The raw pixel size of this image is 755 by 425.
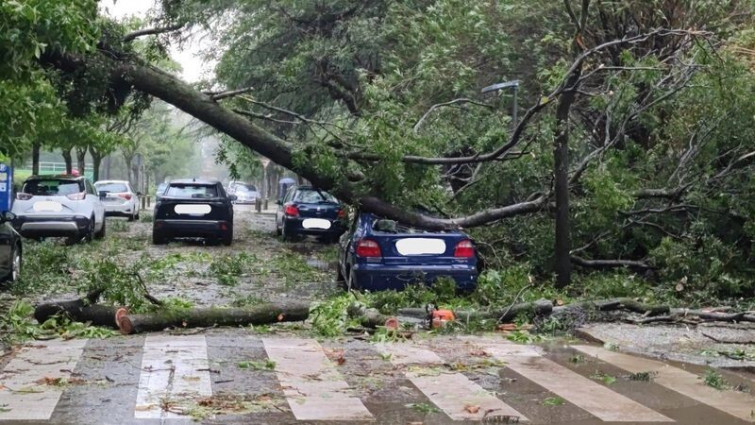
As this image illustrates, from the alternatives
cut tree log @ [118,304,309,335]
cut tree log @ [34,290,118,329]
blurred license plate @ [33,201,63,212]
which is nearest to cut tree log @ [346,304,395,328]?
cut tree log @ [118,304,309,335]

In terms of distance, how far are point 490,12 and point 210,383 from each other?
14425 mm

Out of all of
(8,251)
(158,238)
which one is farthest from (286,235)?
(8,251)

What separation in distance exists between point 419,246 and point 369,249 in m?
0.66

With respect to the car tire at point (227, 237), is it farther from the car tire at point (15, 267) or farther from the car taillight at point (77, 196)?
the car tire at point (15, 267)

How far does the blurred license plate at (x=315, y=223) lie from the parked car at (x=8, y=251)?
10617 mm

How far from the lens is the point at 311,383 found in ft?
26.3

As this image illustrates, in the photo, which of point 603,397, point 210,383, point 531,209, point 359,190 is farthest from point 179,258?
point 603,397

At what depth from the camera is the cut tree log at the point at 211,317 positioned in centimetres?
1013

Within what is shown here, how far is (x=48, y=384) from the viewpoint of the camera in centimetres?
761

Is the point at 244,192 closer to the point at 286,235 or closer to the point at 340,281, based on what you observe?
the point at 286,235

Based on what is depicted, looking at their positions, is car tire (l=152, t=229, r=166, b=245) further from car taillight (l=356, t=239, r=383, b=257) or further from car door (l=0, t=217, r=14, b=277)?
car taillight (l=356, t=239, r=383, b=257)

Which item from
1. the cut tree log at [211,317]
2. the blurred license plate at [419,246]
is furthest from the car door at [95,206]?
the cut tree log at [211,317]

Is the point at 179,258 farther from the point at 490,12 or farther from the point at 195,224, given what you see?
the point at 490,12

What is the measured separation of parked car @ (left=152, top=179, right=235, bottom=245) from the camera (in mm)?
22359
